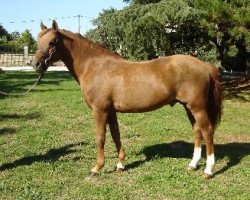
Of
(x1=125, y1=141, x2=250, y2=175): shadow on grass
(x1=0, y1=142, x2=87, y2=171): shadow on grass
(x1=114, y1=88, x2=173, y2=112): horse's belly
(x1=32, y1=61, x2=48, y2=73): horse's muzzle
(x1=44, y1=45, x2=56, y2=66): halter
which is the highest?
(x1=44, y1=45, x2=56, y2=66): halter

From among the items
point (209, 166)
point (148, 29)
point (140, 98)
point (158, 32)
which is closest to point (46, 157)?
point (140, 98)

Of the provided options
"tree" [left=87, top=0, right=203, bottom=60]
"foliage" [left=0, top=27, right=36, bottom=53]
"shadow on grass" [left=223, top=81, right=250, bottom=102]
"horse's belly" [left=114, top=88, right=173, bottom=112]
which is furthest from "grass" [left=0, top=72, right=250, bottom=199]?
"foliage" [left=0, top=27, right=36, bottom=53]

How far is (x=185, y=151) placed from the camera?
7.49 meters

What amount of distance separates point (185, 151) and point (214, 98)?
66.8 inches

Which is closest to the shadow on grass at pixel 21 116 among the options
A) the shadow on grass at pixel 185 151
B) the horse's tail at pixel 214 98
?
the shadow on grass at pixel 185 151

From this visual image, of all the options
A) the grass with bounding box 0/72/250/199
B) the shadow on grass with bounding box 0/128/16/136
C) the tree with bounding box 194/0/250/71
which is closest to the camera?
the grass with bounding box 0/72/250/199

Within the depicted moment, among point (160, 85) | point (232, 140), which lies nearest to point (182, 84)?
point (160, 85)

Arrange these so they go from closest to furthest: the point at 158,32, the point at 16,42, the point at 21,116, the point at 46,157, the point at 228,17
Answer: the point at 46,157 → the point at 21,116 → the point at 228,17 → the point at 158,32 → the point at 16,42

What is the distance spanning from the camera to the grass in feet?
18.0

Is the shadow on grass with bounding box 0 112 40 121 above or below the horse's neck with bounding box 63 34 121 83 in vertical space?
below

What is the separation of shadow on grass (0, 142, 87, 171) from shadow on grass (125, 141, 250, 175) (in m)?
1.33

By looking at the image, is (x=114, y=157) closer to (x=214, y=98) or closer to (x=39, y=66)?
(x=214, y=98)

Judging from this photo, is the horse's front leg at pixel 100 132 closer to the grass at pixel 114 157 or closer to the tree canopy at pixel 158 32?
the grass at pixel 114 157

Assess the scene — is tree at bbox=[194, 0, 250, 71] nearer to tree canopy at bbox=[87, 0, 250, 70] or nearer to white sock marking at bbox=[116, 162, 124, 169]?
tree canopy at bbox=[87, 0, 250, 70]
